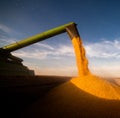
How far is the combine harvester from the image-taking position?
9.09 meters

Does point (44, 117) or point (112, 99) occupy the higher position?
point (112, 99)

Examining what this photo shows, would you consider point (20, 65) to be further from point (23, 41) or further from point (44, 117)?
point (44, 117)

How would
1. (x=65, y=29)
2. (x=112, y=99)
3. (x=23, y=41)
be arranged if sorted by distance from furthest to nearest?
(x=23, y=41) < (x=65, y=29) < (x=112, y=99)

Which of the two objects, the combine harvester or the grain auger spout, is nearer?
the combine harvester

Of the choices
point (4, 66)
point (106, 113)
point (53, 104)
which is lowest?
point (106, 113)

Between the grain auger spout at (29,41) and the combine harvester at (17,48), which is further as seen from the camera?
the grain auger spout at (29,41)

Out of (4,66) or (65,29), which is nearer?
(65,29)

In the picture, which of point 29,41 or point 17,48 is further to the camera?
point 17,48

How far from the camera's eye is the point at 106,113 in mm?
4492

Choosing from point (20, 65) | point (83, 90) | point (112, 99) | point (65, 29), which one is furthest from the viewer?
point (20, 65)

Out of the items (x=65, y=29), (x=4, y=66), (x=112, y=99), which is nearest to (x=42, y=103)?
(x=112, y=99)

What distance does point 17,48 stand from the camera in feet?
39.2

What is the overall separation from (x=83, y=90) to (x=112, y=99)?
1269 millimetres

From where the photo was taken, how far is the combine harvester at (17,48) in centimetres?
909
